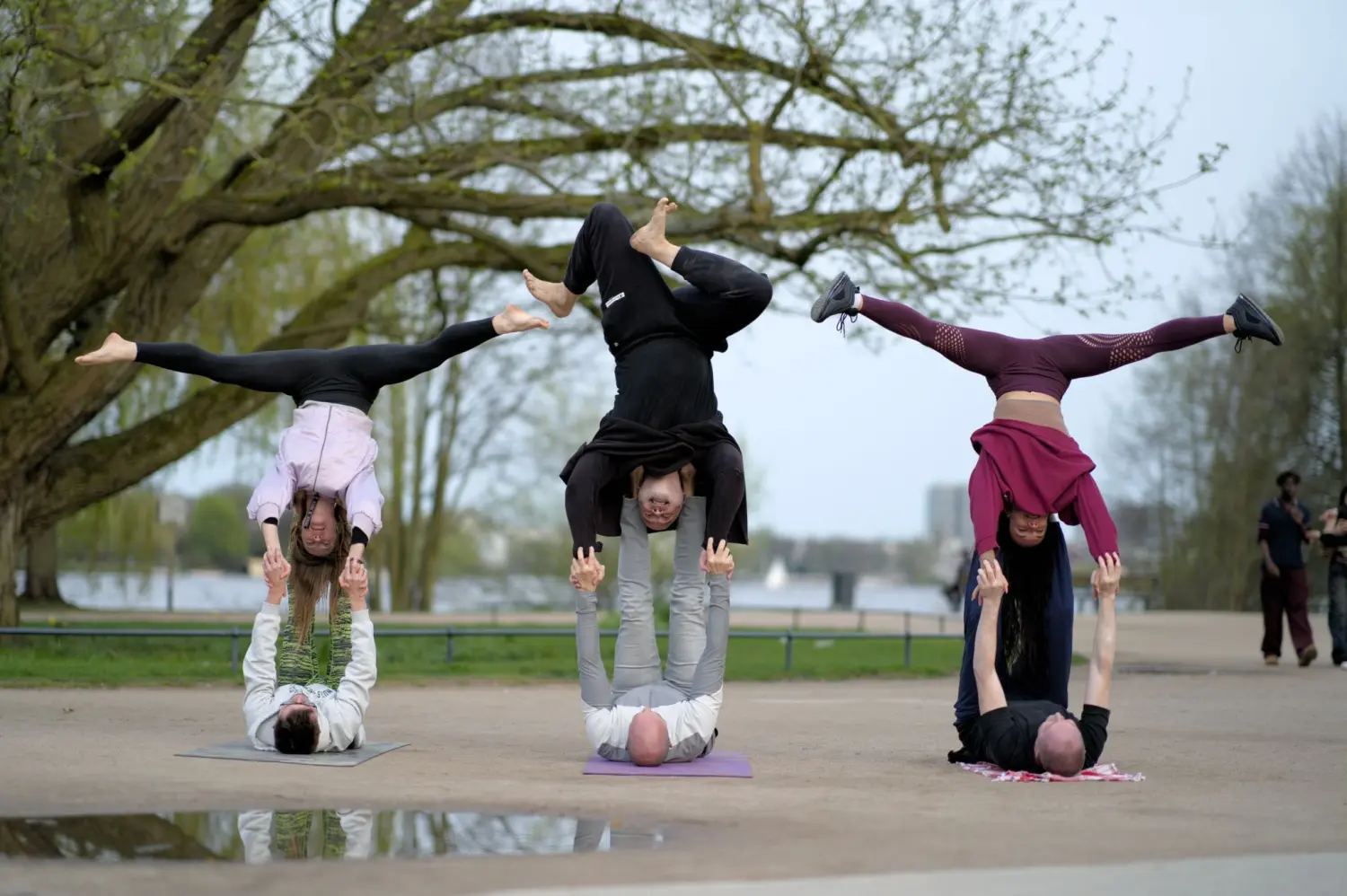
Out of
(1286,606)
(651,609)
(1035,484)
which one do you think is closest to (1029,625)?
(1035,484)

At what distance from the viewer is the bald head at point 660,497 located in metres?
8.67

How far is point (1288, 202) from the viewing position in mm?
37750

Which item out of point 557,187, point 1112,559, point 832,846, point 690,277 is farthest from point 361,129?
point 832,846

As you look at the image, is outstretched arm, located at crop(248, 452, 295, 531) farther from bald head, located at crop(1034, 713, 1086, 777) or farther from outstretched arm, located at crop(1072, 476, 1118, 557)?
outstretched arm, located at crop(1072, 476, 1118, 557)

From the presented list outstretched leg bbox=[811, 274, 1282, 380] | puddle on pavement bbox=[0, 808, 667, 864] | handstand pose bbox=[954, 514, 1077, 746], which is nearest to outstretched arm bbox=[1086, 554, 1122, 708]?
handstand pose bbox=[954, 514, 1077, 746]

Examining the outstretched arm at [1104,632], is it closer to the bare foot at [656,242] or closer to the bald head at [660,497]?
the bald head at [660,497]

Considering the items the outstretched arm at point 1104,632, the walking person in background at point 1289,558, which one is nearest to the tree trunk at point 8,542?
the outstretched arm at point 1104,632

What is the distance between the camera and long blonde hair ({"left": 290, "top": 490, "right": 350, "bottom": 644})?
920 centimetres

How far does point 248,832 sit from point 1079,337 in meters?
5.79

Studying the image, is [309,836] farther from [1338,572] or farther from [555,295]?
[1338,572]

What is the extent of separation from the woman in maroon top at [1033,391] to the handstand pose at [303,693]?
11.0ft

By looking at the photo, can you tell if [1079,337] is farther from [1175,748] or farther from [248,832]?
[248,832]

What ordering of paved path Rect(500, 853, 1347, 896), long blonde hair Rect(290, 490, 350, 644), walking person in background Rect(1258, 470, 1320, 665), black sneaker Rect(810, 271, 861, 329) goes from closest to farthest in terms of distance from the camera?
paved path Rect(500, 853, 1347, 896), black sneaker Rect(810, 271, 861, 329), long blonde hair Rect(290, 490, 350, 644), walking person in background Rect(1258, 470, 1320, 665)

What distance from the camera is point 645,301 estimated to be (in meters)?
8.84
